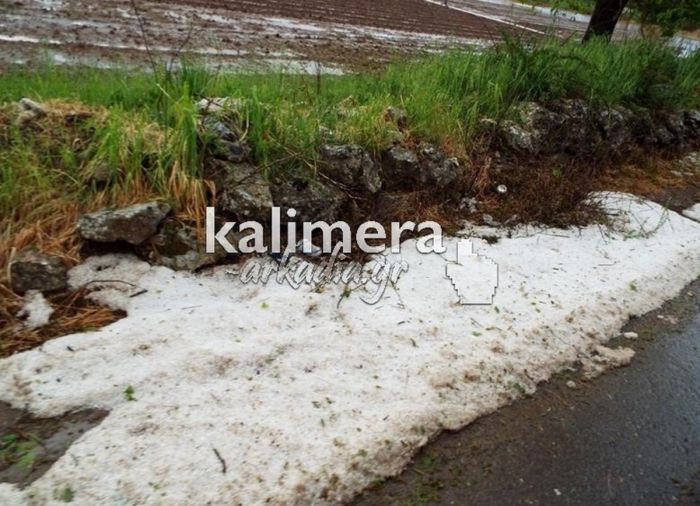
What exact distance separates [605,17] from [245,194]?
6.28 metres

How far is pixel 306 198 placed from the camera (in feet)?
10.4

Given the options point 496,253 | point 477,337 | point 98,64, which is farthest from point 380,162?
point 98,64

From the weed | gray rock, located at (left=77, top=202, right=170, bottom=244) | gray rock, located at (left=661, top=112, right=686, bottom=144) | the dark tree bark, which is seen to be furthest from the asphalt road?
the dark tree bark

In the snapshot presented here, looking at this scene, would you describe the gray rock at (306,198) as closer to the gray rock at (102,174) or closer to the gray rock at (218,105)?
the gray rock at (218,105)

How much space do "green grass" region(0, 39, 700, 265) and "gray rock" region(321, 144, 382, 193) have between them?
0.11 metres

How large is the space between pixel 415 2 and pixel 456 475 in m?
15.1

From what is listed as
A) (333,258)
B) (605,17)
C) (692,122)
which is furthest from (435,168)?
(605,17)

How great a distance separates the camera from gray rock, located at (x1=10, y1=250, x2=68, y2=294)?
2.48 meters

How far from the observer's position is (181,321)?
2.49 meters

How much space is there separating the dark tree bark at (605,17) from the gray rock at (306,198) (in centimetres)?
543

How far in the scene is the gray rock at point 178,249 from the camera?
280 centimetres

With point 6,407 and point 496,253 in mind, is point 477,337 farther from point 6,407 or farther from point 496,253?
point 6,407

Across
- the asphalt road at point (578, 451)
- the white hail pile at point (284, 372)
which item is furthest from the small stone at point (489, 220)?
the asphalt road at point (578, 451)

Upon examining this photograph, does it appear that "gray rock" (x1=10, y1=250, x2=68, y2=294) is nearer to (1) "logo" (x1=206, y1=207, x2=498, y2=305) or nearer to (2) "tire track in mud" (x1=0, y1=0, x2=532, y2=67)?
(1) "logo" (x1=206, y1=207, x2=498, y2=305)
